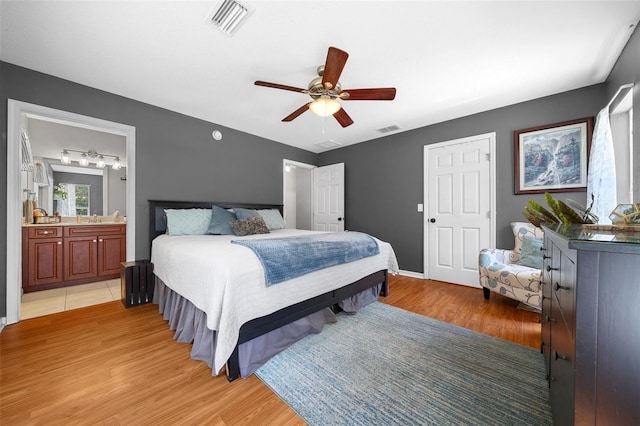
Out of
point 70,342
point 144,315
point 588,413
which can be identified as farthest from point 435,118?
point 70,342

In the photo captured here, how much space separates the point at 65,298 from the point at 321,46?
13.2ft

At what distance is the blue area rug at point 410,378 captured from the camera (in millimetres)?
1288

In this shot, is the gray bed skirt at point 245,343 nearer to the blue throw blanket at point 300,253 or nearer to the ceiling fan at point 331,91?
the blue throw blanket at point 300,253

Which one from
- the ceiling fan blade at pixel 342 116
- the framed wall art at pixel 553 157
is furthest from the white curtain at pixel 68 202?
the framed wall art at pixel 553 157

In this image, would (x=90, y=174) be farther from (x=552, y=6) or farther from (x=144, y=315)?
(x=552, y=6)

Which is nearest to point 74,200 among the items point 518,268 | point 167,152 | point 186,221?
point 167,152

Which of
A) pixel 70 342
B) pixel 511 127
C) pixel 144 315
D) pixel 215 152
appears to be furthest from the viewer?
pixel 215 152

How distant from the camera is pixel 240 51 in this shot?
82.0 inches

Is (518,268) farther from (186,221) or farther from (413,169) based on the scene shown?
(186,221)

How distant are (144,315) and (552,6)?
427 centimetres

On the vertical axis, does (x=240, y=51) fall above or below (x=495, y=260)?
above

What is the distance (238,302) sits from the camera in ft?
5.07

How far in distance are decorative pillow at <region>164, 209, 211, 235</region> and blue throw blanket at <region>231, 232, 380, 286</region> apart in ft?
4.06

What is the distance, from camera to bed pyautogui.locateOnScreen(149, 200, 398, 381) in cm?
151
